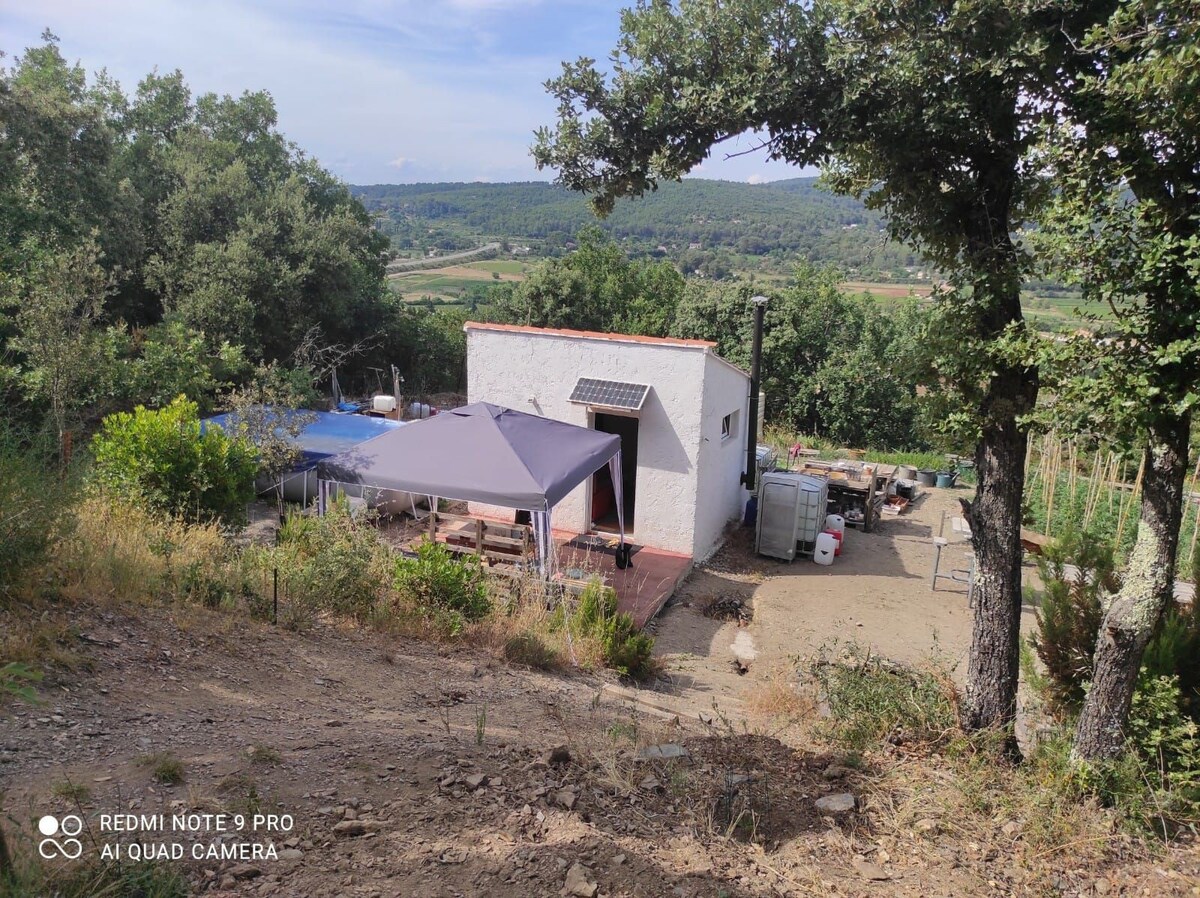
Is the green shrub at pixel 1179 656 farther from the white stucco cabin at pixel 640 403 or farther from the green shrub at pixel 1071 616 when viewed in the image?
the white stucco cabin at pixel 640 403

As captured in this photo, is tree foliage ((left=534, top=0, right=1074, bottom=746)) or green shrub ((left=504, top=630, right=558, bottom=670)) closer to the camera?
tree foliage ((left=534, top=0, right=1074, bottom=746))

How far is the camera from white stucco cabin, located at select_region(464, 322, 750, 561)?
10961 millimetres

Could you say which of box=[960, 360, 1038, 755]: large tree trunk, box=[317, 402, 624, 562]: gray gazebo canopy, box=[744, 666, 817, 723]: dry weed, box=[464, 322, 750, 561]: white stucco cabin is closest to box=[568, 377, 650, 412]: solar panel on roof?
box=[464, 322, 750, 561]: white stucco cabin

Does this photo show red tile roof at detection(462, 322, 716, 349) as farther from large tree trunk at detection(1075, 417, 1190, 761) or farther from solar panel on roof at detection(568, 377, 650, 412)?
large tree trunk at detection(1075, 417, 1190, 761)

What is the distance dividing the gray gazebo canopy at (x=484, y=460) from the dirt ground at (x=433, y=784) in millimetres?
2561

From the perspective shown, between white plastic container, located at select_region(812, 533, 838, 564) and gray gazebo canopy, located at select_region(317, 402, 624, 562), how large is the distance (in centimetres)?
Result: 412

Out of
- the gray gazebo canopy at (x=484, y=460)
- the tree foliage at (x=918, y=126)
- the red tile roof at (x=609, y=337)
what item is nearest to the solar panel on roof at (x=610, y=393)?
the red tile roof at (x=609, y=337)

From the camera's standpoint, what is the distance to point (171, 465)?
7.94m

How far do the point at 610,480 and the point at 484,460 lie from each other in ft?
13.4

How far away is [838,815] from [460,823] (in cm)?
200

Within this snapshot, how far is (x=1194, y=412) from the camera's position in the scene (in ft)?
12.1

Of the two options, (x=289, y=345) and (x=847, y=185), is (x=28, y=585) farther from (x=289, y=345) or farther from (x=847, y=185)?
(x=289, y=345)

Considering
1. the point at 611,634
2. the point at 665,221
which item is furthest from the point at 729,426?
the point at 665,221

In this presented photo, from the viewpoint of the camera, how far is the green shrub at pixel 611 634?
287 inches
